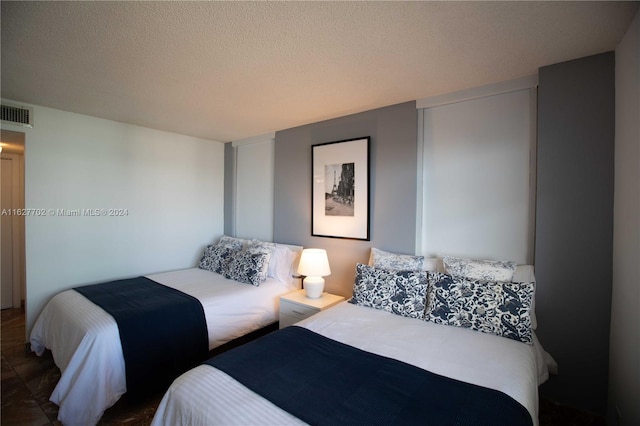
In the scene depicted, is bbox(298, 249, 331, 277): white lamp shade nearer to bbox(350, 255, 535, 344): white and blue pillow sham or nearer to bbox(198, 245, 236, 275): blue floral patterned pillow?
bbox(350, 255, 535, 344): white and blue pillow sham

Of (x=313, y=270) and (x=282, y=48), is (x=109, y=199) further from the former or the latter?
(x=282, y=48)

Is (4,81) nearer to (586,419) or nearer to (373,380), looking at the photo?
(373,380)

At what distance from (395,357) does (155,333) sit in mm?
1781

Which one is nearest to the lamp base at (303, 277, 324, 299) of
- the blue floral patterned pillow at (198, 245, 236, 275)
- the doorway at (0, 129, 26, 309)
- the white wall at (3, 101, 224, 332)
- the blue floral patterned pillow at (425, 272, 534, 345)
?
the blue floral patterned pillow at (425, 272, 534, 345)

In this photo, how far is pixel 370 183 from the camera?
285 centimetres

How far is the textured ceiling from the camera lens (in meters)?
1.42

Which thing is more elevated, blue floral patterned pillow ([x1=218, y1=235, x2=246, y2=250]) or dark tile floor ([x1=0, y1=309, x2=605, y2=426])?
blue floral patterned pillow ([x1=218, y1=235, x2=246, y2=250])

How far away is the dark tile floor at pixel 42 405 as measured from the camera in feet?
6.07

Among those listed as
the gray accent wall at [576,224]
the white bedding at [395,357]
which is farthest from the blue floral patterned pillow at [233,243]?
the gray accent wall at [576,224]

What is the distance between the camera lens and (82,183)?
3.05 metres

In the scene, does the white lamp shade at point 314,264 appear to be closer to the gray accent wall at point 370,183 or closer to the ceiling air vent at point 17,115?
the gray accent wall at point 370,183

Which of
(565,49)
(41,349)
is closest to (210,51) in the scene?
(565,49)

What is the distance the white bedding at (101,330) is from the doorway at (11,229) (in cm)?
187

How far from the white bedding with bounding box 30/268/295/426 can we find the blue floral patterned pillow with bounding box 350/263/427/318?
108cm
